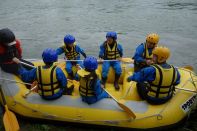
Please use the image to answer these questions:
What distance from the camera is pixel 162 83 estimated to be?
5188mm

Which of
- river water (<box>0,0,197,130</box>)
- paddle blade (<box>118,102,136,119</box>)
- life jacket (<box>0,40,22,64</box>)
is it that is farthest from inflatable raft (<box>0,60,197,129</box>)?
river water (<box>0,0,197,130</box>)

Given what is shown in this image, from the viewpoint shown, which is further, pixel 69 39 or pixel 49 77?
pixel 69 39

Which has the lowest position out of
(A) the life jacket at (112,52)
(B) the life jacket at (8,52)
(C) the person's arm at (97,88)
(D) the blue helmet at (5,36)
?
(C) the person's arm at (97,88)

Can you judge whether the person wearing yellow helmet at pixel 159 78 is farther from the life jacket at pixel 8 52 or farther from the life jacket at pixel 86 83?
the life jacket at pixel 8 52

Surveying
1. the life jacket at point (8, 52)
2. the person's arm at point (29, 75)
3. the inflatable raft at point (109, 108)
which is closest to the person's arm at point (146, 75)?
the inflatable raft at point (109, 108)

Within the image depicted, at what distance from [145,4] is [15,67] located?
15910 mm

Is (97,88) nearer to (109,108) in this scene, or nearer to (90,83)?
(90,83)

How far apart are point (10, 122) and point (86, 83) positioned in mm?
1477

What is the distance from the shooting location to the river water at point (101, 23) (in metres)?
12.8

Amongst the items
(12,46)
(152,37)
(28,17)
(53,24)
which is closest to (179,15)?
(53,24)

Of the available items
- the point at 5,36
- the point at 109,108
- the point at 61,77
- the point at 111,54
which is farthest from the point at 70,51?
the point at 109,108

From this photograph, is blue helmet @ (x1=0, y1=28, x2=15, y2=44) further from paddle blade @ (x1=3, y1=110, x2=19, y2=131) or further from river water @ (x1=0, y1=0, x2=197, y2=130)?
river water @ (x1=0, y1=0, x2=197, y2=130)

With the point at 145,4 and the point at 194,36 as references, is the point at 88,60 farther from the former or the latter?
the point at 145,4

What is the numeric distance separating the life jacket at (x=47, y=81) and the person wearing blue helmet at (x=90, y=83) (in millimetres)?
434
